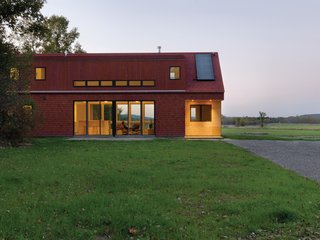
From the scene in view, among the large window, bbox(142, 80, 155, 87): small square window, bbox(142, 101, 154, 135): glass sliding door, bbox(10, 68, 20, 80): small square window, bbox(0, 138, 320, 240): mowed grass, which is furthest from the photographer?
the large window

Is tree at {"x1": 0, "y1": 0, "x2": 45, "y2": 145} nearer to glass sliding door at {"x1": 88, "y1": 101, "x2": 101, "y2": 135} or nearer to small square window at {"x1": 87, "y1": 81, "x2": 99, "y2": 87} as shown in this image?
small square window at {"x1": 87, "y1": 81, "x2": 99, "y2": 87}

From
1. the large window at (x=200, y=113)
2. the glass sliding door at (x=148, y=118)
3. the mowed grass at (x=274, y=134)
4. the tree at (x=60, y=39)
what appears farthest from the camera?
the tree at (x=60, y=39)

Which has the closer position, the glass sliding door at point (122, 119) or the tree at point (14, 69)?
the tree at point (14, 69)

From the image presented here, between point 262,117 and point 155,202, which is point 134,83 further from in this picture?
point 262,117

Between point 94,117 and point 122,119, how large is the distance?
1.91 m

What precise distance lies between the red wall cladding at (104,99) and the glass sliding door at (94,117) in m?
0.54

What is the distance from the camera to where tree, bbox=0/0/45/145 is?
18.1 meters

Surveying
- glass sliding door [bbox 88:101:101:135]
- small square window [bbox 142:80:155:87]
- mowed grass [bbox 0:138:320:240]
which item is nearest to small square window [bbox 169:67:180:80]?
small square window [bbox 142:80:155:87]

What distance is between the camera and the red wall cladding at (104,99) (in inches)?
1000

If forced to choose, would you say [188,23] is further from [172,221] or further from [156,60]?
[172,221]

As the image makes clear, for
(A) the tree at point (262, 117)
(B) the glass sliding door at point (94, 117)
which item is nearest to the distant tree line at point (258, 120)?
(A) the tree at point (262, 117)

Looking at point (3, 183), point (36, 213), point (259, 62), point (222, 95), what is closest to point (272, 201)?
point (36, 213)

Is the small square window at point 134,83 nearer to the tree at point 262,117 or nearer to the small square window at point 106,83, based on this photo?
the small square window at point 106,83

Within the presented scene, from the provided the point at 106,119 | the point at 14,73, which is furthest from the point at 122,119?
the point at 14,73
